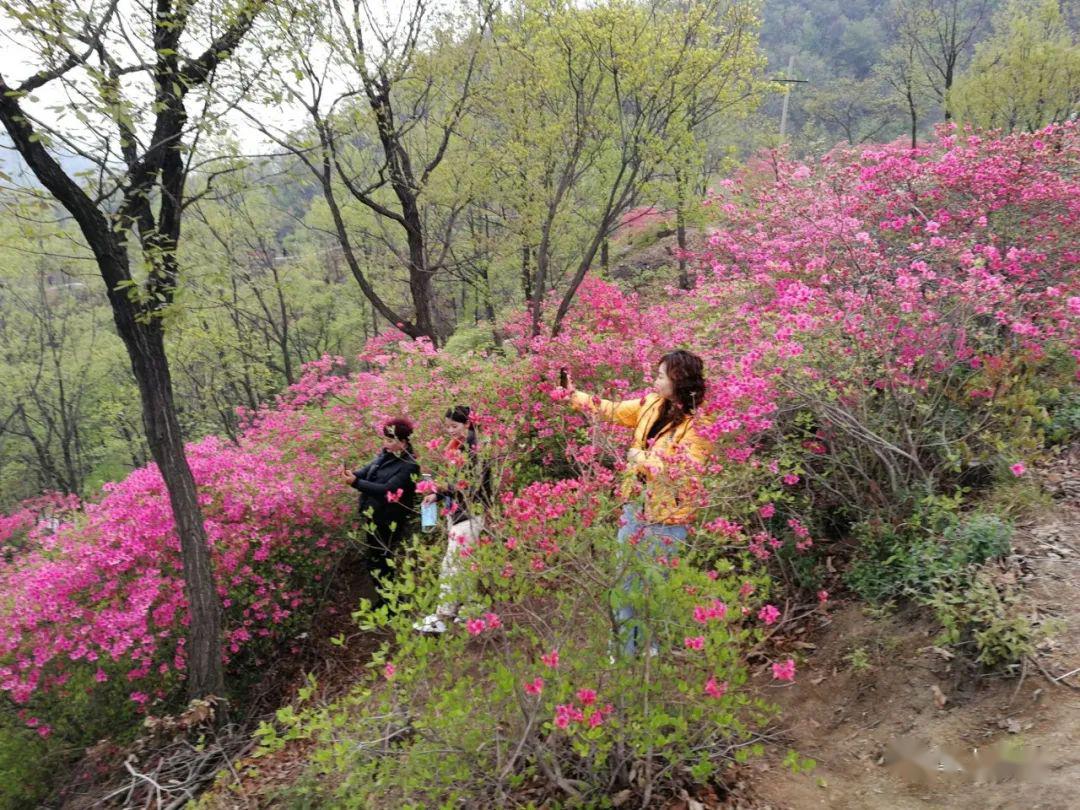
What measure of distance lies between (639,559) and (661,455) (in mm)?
703

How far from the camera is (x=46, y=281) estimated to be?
2125 cm

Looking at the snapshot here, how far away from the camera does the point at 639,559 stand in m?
2.32

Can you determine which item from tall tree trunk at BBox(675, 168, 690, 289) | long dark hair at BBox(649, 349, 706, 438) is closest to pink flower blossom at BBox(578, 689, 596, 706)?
long dark hair at BBox(649, 349, 706, 438)

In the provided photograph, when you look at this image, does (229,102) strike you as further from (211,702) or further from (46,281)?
(46,281)

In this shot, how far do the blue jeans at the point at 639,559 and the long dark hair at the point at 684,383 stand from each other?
807 millimetres

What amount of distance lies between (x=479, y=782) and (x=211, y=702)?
2956 millimetres

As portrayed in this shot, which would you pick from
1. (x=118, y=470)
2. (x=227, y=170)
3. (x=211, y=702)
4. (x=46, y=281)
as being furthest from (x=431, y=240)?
(x=118, y=470)

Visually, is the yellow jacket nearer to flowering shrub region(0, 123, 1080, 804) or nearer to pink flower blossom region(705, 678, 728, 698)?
flowering shrub region(0, 123, 1080, 804)

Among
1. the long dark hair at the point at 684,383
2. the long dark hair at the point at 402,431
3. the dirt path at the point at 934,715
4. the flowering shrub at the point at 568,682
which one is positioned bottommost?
the dirt path at the point at 934,715

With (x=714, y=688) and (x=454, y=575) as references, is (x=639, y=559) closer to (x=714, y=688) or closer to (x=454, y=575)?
(x=714, y=688)

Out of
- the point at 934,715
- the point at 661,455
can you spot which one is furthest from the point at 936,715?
the point at 661,455

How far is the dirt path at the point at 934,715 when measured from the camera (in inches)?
95.0

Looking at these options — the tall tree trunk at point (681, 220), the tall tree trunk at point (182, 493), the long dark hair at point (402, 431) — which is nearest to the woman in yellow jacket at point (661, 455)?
the long dark hair at point (402, 431)

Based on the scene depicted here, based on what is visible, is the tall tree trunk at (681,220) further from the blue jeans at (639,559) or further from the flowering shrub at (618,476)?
the blue jeans at (639,559)
